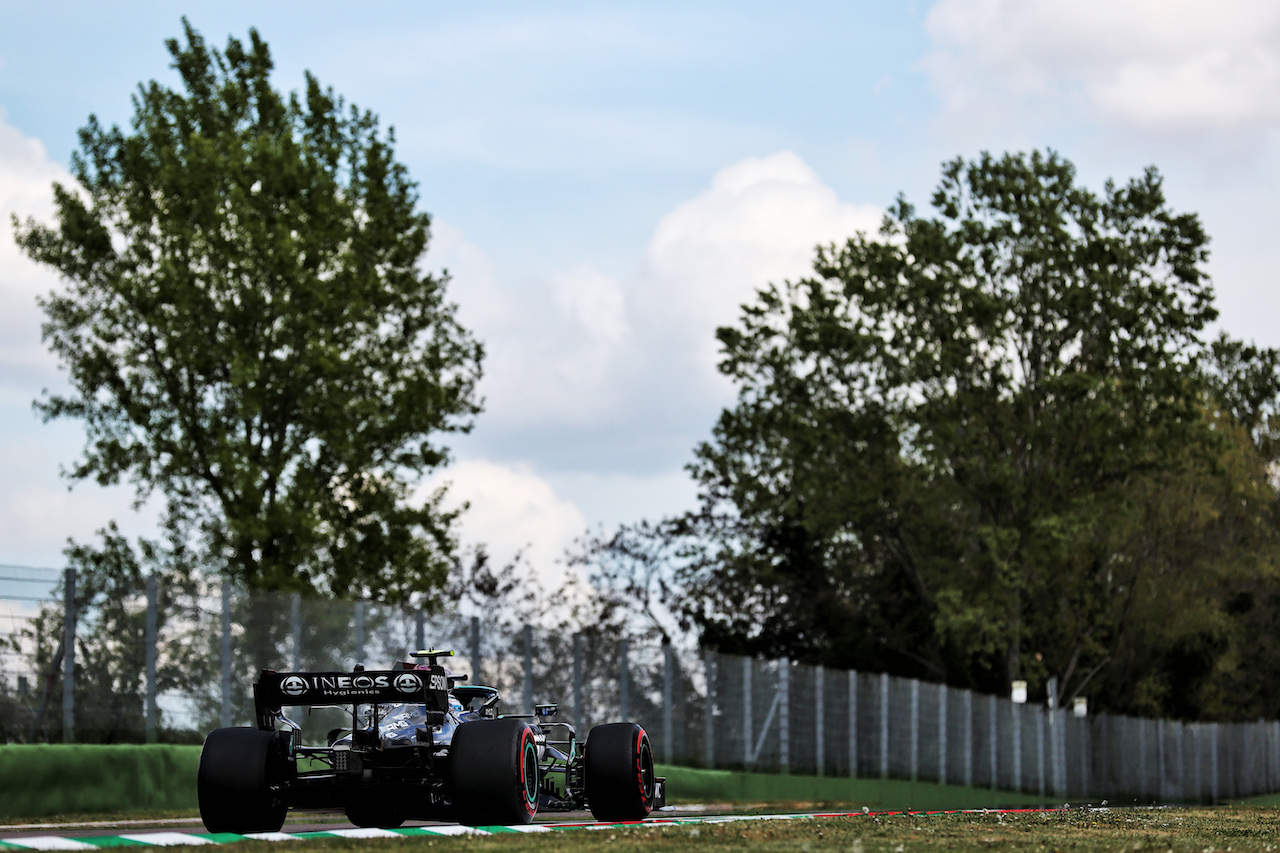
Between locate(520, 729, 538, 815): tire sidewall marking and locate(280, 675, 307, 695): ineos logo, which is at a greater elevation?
locate(280, 675, 307, 695): ineos logo

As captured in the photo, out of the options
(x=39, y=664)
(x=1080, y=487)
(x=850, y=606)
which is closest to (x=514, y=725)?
(x=39, y=664)

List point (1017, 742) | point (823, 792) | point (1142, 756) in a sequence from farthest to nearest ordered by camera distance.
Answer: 1. point (1142, 756)
2. point (1017, 742)
3. point (823, 792)

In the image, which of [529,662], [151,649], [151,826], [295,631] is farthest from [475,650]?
[151,826]

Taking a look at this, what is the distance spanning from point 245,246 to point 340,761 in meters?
25.4

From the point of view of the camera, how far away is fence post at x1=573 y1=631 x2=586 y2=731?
24484mm

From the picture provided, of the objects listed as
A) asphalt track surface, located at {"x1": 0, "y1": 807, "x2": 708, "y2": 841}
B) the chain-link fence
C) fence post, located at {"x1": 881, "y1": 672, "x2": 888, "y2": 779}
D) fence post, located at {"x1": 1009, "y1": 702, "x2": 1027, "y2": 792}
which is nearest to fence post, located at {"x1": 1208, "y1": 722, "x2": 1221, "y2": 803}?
the chain-link fence

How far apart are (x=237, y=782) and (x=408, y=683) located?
1264 mm

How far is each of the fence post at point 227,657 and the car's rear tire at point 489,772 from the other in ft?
27.4

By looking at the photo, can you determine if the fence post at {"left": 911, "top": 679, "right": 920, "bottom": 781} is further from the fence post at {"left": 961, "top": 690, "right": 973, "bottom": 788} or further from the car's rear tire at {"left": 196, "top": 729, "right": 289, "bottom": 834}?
the car's rear tire at {"left": 196, "top": 729, "right": 289, "bottom": 834}

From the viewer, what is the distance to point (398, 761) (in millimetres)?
11734

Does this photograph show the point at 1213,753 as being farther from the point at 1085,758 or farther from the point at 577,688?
the point at 577,688

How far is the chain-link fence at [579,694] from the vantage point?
1758cm

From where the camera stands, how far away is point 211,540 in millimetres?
37875

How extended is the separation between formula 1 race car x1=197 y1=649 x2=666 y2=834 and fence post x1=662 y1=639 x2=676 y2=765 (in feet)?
45.5
